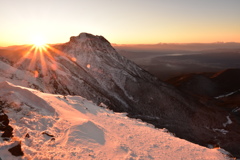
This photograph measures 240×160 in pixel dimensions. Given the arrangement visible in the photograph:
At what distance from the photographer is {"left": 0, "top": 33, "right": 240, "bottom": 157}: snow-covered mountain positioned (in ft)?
111

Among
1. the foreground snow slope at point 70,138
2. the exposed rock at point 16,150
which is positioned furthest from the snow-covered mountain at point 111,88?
the exposed rock at point 16,150

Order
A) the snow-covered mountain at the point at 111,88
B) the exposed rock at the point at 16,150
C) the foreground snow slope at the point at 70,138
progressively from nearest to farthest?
the exposed rock at the point at 16,150 → the foreground snow slope at the point at 70,138 → the snow-covered mountain at the point at 111,88

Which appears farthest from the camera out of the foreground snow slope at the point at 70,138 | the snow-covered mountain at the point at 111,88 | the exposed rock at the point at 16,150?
the snow-covered mountain at the point at 111,88

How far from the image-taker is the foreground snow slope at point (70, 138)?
8.66 meters

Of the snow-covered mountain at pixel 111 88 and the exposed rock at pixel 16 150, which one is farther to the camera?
the snow-covered mountain at pixel 111 88

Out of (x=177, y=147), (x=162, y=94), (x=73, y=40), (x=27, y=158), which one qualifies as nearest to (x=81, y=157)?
(x=27, y=158)

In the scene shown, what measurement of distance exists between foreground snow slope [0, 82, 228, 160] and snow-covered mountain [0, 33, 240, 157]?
15914 mm

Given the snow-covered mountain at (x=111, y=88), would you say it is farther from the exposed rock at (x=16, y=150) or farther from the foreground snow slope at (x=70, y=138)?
the exposed rock at (x=16, y=150)

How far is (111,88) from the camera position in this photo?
4516cm

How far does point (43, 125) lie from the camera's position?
35.4 ft

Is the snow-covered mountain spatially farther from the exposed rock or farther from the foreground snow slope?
the exposed rock

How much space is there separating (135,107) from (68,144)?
110ft

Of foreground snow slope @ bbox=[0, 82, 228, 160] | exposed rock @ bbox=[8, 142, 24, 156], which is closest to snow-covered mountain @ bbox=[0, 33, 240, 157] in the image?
foreground snow slope @ bbox=[0, 82, 228, 160]

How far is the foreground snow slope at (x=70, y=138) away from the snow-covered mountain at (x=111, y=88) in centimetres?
1591
